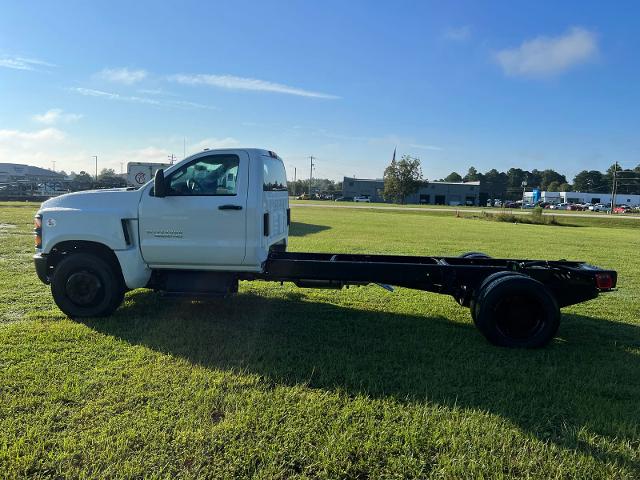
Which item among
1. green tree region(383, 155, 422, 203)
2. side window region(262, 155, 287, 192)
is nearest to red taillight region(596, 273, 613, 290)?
side window region(262, 155, 287, 192)

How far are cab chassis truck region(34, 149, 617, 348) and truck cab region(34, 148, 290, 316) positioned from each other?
0.01 meters

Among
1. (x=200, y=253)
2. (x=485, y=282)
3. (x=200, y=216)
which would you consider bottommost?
(x=485, y=282)

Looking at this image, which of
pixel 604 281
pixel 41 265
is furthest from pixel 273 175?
pixel 604 281

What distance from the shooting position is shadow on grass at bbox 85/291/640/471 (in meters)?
3.84

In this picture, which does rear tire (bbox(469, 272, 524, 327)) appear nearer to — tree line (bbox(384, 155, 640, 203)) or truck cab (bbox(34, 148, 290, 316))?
truck cab (bbox(34, 148, 290, 316))

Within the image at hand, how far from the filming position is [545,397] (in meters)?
4.09

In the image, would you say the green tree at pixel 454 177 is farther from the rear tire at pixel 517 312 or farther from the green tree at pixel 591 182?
the rear tire at pixel 517 312

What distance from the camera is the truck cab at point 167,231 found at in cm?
567

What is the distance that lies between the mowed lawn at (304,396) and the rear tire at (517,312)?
0.18 metres

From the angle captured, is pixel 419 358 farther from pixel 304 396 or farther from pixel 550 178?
pixel 550 178

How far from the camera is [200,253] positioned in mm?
5734

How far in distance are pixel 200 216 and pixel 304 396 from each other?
2.70 meters

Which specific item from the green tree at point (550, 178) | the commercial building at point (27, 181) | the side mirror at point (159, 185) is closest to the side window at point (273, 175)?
the side mirror at point (159, 185)

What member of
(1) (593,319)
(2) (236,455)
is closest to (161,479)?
(2) (236,455)
